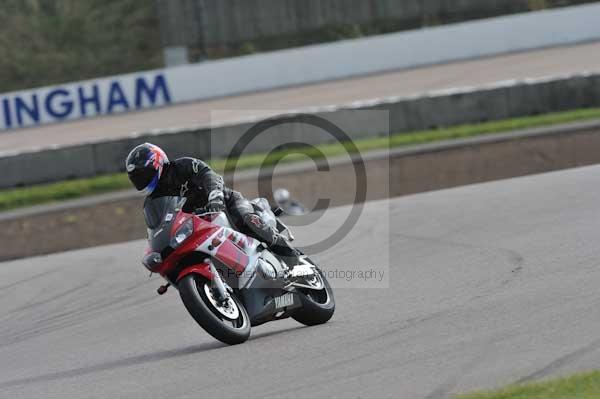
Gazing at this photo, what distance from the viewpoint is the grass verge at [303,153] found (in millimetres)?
18497

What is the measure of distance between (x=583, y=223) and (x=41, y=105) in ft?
68.6

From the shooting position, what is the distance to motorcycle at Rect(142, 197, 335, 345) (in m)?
6.68

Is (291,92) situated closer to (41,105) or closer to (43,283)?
(41,105)

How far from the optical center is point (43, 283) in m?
11.5

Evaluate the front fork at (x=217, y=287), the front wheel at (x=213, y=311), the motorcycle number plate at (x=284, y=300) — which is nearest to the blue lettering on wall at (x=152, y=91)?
the motorcycle number plate at (x=284, y=300)

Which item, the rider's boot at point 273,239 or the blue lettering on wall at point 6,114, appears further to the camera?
the blue lettering on wall at point 6,114

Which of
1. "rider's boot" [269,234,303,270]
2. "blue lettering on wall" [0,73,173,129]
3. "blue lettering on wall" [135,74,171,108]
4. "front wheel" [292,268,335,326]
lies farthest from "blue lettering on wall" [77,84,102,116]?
"rider's boot" [269,234,303,270]

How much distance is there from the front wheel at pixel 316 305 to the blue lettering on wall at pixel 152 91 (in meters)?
21.7

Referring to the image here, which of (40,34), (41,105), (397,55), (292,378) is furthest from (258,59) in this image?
(292,378)

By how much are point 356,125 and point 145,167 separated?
1316 cm

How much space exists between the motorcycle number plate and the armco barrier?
12.2m

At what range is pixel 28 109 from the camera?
1111 inches

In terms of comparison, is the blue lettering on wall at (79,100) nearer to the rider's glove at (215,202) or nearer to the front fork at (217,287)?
the rider's glove at (215,202)

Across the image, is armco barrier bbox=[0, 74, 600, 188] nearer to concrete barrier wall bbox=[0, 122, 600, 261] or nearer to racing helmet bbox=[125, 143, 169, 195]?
concrete barrier wall bbox=[0, 122, 600, 261]
